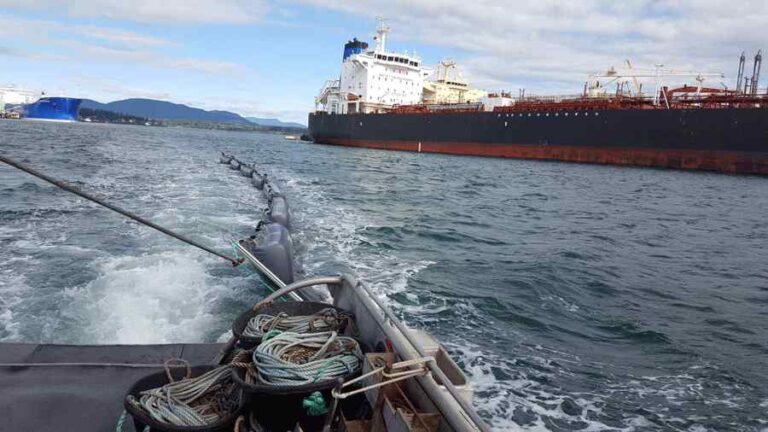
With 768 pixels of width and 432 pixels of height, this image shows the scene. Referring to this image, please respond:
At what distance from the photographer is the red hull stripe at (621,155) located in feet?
91.7

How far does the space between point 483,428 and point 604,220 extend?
1317 centimetres

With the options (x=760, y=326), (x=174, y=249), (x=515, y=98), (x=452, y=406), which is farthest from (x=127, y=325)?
(x=515, y=98)

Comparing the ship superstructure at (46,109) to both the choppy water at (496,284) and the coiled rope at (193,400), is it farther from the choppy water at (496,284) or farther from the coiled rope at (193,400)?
the coiled rope at (193,400)

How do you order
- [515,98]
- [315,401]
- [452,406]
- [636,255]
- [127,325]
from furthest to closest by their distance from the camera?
[515,98] → [636,255] → [127,325] → [315,401] → [452,406]

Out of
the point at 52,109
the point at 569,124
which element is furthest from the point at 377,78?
the point at 52,109

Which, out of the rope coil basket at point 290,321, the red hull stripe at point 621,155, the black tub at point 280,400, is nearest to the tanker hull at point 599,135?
the red hull stripe at point 621,155

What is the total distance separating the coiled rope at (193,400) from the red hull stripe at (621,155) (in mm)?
31927

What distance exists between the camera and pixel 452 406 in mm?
2141

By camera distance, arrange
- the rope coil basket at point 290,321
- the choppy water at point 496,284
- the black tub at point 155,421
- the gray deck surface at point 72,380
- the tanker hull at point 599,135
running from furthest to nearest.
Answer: the tanker hull at point 599,135
the choppy water at point 496,284
the rope coil basket at point 290,321
the gray deck surface at point 72,380
the black tub at point 155,421

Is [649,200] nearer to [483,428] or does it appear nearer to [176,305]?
[176,305]

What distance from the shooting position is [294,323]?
3359 mm

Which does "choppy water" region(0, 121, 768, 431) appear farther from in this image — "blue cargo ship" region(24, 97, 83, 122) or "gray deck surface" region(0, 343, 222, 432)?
"blue cargo ship" region(24, 97, 83, 122)

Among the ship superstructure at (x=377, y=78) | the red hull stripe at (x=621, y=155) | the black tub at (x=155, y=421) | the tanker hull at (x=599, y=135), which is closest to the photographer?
the black tub at (x=155, y=421)

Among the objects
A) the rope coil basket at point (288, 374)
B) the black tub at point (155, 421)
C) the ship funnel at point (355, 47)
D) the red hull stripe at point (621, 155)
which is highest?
the ship funnel at point (355, 47)
